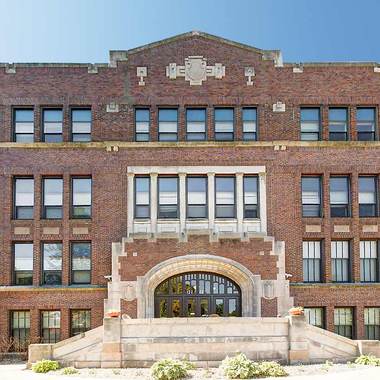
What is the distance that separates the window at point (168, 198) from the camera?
24.8 metres

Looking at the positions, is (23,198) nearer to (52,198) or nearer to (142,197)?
(52,198)

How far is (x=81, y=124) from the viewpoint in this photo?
25.5 m

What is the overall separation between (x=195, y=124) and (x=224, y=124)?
4.19 ft

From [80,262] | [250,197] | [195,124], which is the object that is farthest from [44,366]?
[195,124]

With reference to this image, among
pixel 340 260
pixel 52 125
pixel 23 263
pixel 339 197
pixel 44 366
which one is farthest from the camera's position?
pixel 52 125

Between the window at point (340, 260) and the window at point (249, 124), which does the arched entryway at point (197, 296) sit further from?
the window at point (249, 124)

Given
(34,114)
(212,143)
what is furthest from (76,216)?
(212,143)

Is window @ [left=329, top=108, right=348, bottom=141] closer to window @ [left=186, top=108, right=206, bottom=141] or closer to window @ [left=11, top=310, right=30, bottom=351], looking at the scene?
window @ [left=186, top=108, right=206, bottom=141]

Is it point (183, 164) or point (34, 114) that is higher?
point (34, 114)

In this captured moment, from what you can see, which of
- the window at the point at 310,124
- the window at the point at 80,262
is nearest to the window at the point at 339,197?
the window at the point at 310,124

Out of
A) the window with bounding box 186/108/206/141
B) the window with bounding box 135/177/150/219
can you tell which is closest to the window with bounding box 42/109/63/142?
the window with bounding box 135/177/150/219

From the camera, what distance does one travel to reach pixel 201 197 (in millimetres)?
24969

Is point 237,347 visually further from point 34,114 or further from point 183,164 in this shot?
point 34,114

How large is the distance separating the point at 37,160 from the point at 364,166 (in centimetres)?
1410
